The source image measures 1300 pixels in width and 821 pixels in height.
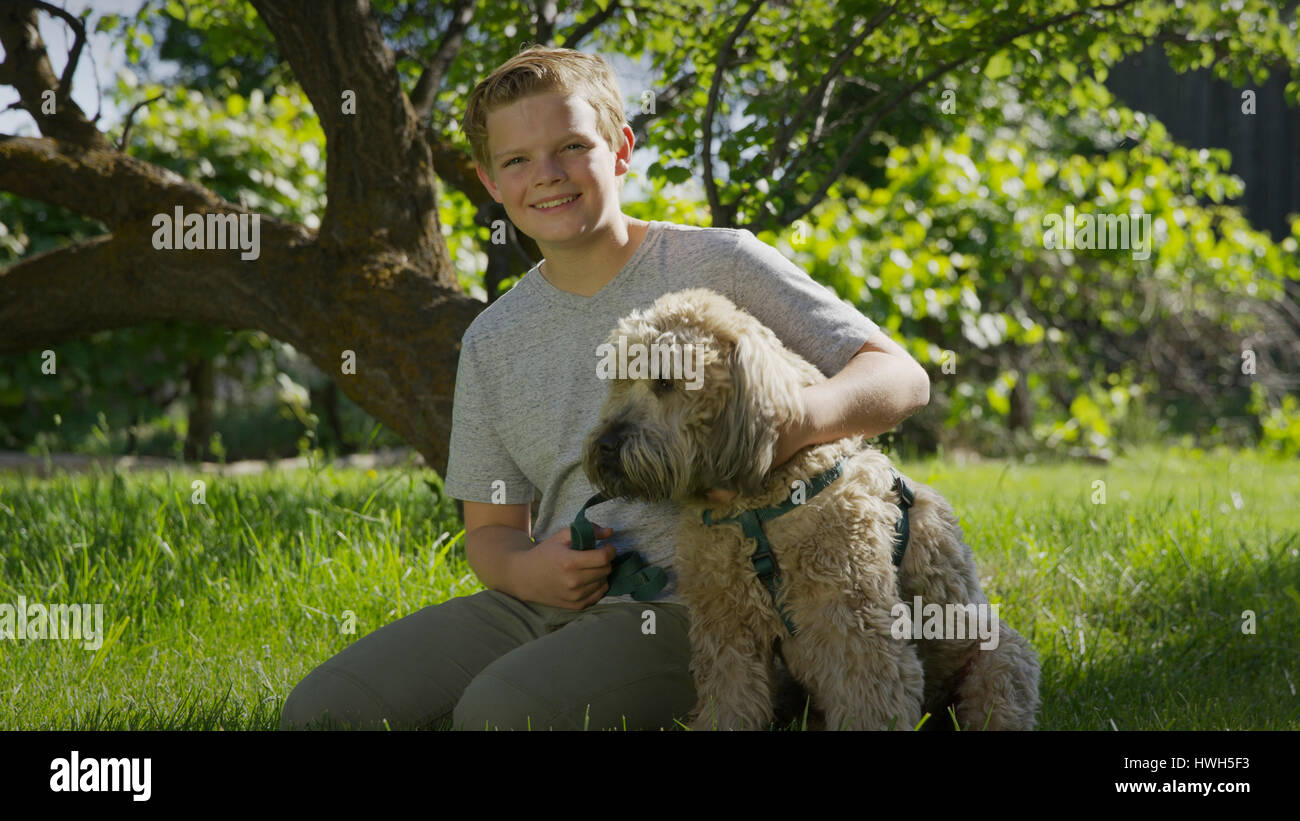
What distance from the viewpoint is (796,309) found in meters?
2.91

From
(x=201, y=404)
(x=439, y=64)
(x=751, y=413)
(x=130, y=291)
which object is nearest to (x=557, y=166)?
(x=751, y=413)

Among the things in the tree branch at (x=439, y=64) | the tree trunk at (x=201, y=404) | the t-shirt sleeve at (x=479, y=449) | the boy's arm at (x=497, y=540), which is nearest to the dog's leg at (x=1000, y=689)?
the boy's arm at (x=497, y=540)

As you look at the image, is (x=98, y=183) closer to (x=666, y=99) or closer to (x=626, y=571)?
(x=666, y=99)

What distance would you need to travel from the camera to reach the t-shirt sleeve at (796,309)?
9.36 feet

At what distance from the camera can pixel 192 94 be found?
27.7 feet

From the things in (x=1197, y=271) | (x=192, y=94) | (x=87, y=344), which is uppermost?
(x=192, y=94)

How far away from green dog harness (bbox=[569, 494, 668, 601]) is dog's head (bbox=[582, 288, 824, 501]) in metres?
0.31

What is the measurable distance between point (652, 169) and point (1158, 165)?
431 cm

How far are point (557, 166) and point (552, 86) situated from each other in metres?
0.23

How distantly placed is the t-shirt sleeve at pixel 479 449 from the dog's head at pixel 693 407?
75cm

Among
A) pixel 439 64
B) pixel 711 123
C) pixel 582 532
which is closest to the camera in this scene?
pixel 582 532

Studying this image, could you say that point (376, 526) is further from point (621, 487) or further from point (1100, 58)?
point (1100, 58)

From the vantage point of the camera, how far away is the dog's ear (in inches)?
96.5
